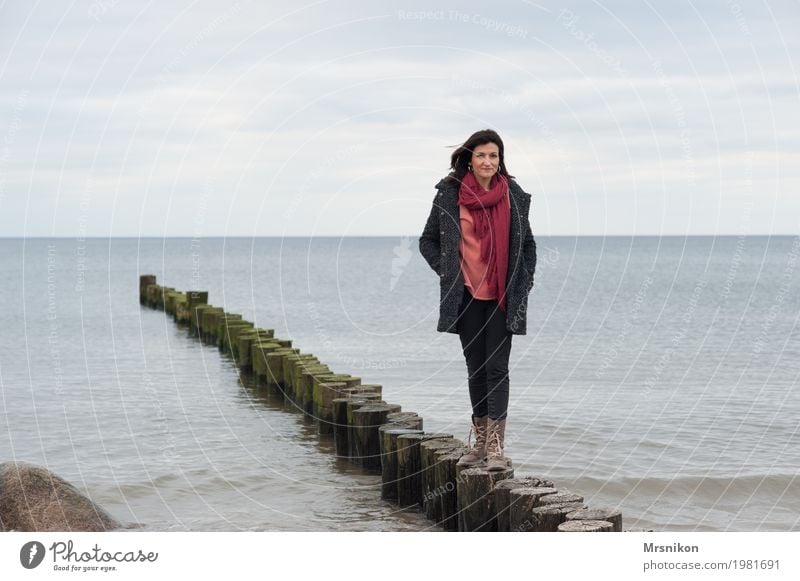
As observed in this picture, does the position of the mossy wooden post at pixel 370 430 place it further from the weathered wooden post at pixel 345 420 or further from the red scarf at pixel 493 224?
the red scarf at pixel 493 224

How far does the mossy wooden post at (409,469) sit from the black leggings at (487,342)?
147 centimetres

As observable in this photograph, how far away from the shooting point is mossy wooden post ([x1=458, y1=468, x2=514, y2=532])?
25.3 ft

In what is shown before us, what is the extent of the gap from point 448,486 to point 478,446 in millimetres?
480

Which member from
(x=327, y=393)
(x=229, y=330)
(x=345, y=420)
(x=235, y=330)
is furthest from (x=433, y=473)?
(x=229, y=330)

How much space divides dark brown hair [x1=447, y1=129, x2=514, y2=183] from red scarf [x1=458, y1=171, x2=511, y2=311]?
0.49 feet

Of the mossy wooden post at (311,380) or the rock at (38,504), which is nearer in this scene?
the rock at (38,504)

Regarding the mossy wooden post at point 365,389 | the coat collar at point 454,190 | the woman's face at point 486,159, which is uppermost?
the woman's face at point 486,159

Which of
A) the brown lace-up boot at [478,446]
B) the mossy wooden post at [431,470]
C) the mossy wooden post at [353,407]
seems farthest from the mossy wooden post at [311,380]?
the brown lace-up boot at [478,446]

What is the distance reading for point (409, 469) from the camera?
928 cm

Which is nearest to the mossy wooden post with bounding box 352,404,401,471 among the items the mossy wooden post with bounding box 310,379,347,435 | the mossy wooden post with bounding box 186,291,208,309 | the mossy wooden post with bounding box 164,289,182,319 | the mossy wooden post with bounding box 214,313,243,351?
the mossy wooden post with bounding box 310,379,347,435

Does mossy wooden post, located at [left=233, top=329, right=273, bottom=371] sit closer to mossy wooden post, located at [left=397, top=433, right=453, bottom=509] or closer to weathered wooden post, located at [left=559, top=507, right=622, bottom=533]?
mossy wooden post, located at [left=397, top=433, right=453, bottom=509]

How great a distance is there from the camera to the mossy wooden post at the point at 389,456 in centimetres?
956
